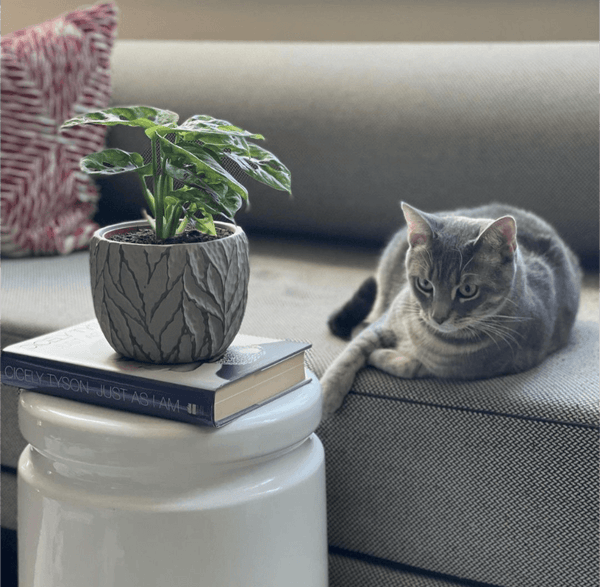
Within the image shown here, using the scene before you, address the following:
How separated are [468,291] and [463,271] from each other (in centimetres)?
3

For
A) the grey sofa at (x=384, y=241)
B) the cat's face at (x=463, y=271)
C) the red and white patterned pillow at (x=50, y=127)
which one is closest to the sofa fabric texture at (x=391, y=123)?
the grey sofa at (x=384, y=241)

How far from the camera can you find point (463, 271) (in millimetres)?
933

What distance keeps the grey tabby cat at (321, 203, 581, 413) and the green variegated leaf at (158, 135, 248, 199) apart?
1.00 ft

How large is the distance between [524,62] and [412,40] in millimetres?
610

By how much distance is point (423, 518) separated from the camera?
95 centimetres

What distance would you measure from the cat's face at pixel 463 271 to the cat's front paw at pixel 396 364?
0.20ft

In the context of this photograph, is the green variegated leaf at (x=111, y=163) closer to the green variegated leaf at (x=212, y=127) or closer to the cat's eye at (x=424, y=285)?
the green variegated leaf at (x=212, y=127)

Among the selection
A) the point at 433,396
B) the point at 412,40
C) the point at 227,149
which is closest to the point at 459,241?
the point at 433,396

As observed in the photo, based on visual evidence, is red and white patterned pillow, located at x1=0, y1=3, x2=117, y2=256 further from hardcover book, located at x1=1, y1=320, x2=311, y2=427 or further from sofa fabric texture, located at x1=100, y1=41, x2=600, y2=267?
hardcover book, located at x1=1, y1=320, x2=311, y2=427

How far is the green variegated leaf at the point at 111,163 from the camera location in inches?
30.2

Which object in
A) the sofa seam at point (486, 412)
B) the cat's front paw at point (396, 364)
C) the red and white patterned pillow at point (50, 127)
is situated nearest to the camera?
the sofa seam at point (486, 412)

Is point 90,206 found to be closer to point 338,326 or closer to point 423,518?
point 338,326

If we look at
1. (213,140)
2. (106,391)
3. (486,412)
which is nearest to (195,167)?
(213,140)

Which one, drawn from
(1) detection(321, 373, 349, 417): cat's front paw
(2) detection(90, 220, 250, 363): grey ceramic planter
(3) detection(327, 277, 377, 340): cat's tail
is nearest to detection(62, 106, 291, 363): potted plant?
(2) detection(90, 220, 250, 363): grey ceramic planter
